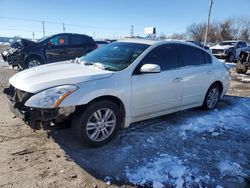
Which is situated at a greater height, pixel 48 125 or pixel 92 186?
pixel 48 125

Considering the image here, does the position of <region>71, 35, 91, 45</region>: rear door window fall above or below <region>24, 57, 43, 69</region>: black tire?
above

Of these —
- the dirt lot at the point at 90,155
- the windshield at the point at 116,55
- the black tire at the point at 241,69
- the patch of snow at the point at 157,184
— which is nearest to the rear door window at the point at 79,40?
the windshield at the point at 116,55

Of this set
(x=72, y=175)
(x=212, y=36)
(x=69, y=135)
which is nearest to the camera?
(x=72, y=175)

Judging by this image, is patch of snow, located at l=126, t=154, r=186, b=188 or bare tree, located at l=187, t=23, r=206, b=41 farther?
bare tree, located at l=187, t=23, r=206, b=41

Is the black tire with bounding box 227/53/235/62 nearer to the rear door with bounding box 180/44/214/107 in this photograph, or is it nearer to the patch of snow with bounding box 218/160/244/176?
the rear door with bounding box 180/44/214/107

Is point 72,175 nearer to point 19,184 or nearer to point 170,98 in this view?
point 19,184

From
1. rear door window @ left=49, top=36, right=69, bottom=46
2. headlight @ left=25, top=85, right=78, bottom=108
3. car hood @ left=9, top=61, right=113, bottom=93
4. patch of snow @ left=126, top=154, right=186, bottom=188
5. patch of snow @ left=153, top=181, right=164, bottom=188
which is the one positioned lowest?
patch of snow @ left=153, top=181, right=164, bottom=188

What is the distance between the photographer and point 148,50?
4320mm

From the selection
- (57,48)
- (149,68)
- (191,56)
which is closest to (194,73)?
(191,56)

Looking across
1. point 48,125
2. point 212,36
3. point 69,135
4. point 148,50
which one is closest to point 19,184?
point 48,125

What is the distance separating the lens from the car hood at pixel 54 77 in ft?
11.2

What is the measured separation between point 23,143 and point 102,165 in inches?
54.6

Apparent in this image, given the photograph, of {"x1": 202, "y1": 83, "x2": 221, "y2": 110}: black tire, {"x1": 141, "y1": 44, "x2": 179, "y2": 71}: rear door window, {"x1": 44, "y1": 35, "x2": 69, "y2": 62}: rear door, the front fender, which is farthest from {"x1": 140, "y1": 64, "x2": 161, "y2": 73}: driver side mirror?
{"x1": 44, "y1": 35, "x2": 69, "y2": 62}: rear door

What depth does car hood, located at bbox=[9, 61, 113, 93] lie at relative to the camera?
3.40 m
